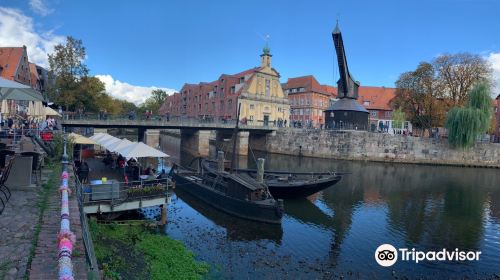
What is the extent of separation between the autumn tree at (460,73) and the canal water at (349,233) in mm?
26465

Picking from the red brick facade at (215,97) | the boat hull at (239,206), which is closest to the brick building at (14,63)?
the red brick facade at (215,97)

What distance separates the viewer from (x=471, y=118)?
149 feet

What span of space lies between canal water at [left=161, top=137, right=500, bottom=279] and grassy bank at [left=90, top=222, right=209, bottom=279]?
91cm

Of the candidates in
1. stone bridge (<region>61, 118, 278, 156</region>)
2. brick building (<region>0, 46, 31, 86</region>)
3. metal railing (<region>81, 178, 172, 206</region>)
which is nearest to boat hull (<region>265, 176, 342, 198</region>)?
metal railing (<region>81, 178, 172, 206</region>)

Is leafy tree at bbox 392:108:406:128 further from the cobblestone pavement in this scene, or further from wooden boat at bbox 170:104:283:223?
the cobblestone pavement

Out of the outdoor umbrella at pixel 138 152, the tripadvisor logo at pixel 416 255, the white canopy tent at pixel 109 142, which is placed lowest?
the tripadvisor logo at pixel 416 255

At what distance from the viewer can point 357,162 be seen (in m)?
48.2

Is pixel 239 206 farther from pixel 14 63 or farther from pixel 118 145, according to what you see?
pixel 14 63

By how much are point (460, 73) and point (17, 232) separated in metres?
57.8

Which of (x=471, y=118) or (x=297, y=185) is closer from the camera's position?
(x=297, y=185)

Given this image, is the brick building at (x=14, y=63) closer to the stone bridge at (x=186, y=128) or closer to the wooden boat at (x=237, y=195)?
the stone bridge at (x=186, y=128)

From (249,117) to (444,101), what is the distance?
3201 centimetres

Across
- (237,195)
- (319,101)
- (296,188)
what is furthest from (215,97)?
(237,195)

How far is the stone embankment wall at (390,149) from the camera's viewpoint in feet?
157
